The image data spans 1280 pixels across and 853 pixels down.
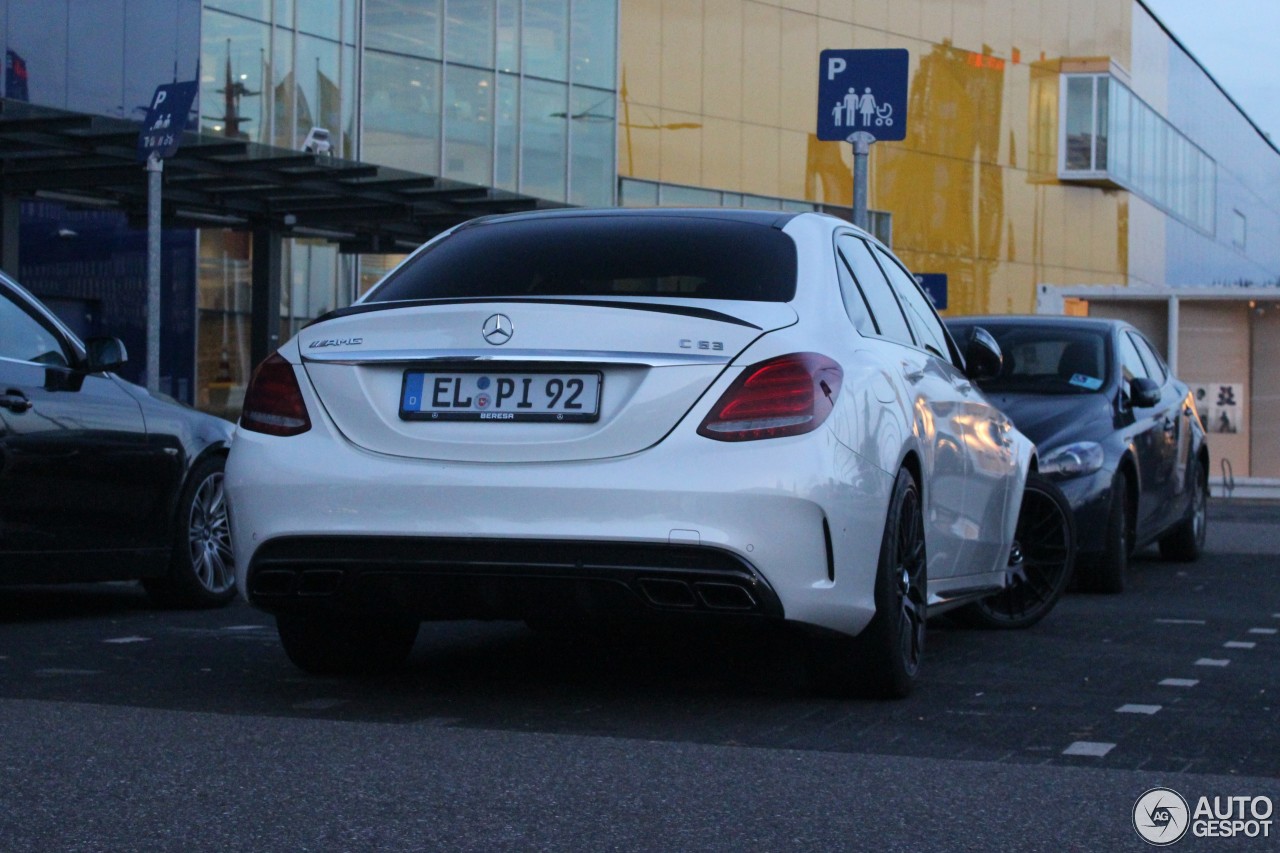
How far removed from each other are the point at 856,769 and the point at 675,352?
1.26m

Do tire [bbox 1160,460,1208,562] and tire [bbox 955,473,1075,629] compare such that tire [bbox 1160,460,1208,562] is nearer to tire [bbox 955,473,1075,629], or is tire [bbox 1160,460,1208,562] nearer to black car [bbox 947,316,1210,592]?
black car [bbox 947,316,1210,592]

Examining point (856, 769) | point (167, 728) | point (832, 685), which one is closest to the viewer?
point (856, 769)

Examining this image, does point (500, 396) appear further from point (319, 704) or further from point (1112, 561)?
point (1112, 561)

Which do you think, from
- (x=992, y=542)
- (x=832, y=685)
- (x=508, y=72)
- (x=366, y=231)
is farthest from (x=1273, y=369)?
(x=832, y=685)

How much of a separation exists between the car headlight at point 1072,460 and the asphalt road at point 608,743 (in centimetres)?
242

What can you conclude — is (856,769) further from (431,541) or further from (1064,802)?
(431,541)

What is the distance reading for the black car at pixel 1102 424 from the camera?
34.7 ft

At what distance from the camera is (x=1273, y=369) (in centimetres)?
2356

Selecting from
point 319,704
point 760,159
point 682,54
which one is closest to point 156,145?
point 319,704

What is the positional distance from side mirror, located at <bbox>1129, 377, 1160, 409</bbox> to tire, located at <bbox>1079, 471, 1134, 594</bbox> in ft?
2.56

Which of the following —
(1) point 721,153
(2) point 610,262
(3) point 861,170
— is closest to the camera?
(2) point 610,262

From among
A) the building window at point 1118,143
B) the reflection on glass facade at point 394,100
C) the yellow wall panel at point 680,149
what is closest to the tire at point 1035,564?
the reflection on glass facade at point 394,100

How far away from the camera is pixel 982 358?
25.5 feet

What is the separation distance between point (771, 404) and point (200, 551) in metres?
4.46
